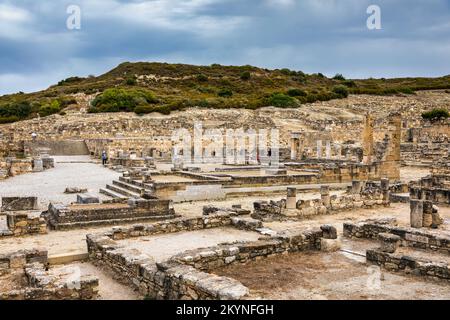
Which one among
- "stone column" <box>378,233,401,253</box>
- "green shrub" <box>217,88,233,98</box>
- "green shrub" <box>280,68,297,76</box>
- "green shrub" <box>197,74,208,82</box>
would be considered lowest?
"stone column" <box>378,233,401,253</box>

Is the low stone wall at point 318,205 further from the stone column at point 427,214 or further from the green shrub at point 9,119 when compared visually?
the green shrub at point 9,119

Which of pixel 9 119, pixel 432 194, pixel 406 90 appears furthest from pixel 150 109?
pixel 406 90

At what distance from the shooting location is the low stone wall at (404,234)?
9.48m

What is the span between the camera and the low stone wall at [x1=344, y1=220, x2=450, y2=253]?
9.48 m

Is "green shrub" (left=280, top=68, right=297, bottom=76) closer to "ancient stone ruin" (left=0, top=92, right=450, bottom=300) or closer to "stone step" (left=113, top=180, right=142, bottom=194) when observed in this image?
"ancient stone ruin" (left=0, top=92, right=450, bottom=300)

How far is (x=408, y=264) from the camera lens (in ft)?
26.1

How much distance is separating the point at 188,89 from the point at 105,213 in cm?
7038

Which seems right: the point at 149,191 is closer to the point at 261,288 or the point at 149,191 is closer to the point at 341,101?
the point at 261,288

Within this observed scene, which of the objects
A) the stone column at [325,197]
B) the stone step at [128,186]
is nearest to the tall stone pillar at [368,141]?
the stone column at [325,197]

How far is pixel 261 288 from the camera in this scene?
22.9 ft

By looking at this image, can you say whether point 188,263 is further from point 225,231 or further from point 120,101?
point 120,101

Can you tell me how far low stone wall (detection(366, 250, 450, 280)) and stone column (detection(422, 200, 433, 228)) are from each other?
4081 mm

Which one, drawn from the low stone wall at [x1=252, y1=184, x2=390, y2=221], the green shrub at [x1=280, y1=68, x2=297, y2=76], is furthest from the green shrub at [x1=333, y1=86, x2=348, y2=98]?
the low stone wall at [x1=252, y1=184, x2=390, y2=221]

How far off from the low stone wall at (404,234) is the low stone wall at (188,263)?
155 cm
